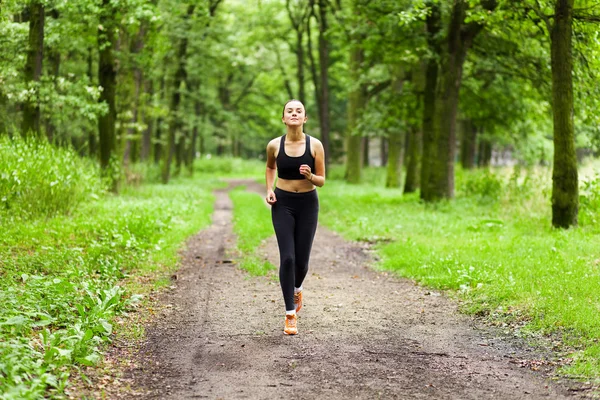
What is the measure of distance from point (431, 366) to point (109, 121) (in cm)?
1529

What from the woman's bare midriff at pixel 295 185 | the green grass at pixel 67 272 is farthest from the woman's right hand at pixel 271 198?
the green grass at pixel 67 272

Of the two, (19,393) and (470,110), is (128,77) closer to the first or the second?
(470,110)

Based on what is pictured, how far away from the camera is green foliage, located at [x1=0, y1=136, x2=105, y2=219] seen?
11.5 m

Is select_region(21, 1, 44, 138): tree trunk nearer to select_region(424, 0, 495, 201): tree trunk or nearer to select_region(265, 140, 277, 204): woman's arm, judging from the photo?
select_region(265, 140, 277, 204): woman's arm

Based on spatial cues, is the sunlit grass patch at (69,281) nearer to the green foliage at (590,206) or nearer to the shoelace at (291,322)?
the shoelace at (291,322)

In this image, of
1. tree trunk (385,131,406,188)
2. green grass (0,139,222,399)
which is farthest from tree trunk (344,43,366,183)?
green grass (0,139,222,399)

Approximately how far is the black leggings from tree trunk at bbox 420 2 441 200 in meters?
13.1

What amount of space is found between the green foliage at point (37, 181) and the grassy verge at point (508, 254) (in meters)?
6.15

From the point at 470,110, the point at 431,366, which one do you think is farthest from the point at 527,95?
the point at 431,366

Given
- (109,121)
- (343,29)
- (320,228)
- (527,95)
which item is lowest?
(320,228)

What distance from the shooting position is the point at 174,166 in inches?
1612

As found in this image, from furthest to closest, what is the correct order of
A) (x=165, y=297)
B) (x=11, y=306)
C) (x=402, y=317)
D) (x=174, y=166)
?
(x=174, y=166) → (x=165, y=297) → (x=402, y=317) → (x=11, y=306)

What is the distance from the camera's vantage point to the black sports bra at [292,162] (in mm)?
6677

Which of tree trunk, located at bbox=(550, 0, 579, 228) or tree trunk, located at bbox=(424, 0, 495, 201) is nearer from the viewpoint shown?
tree trunk, located at bbox=(550, 0, 579, 228)
